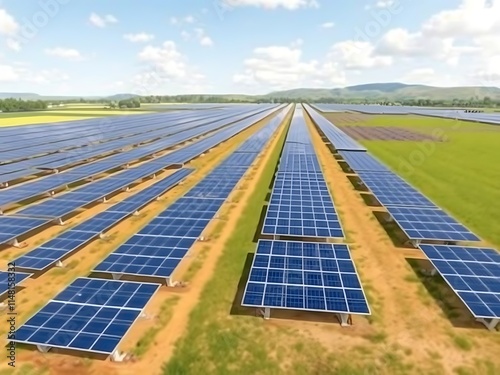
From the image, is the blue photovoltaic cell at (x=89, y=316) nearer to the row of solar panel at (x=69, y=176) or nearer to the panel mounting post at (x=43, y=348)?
the panel mounting post at (x=43, y=348)

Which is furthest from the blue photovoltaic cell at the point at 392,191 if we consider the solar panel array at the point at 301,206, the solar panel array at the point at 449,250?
the solar panel array at the point at 301,206

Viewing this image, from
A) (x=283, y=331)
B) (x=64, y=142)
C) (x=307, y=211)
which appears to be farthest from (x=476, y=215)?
(x=64, y=142)

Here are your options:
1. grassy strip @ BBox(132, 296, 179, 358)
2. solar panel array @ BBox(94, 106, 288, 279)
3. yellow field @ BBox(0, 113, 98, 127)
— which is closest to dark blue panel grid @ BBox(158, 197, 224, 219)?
solar panel array @ BBox(94, 106, 288, 279)

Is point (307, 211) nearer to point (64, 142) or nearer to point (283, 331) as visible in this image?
point (283, 331)

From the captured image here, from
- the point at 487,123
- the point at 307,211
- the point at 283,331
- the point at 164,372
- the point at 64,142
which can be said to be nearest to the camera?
the point at 164,372

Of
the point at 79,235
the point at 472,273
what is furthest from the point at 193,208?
the point at 472,273
